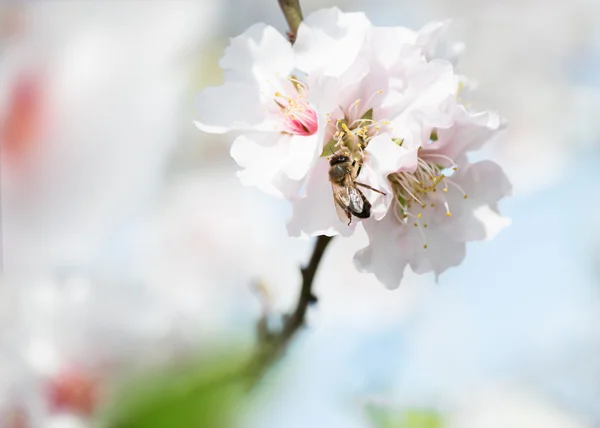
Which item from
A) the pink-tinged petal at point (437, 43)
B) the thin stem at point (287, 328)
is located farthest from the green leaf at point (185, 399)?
the pink-tinged petal at point (437, 43)

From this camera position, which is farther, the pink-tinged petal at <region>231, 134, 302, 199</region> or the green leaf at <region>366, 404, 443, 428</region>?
the green leaf at <region>366, 404, 443, 428</region>

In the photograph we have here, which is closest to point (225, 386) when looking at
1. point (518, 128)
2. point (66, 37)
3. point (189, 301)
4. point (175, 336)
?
point (175, 336)

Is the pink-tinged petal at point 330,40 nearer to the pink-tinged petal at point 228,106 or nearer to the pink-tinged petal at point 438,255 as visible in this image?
the pink-tinged petal at point 228,106

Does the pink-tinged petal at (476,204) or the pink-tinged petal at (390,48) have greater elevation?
the pink-tinged petal at (390,48)

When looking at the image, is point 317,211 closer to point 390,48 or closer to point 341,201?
point 341,201

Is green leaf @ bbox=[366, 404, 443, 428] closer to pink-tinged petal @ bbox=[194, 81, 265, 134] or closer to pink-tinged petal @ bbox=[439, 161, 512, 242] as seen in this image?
pink-tinged petal @ bbox=[439, 161, 512, 242]

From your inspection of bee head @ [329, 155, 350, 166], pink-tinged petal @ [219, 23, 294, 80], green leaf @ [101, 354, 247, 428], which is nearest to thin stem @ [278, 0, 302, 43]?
pink-tinged petal @ [219, 23, 294, 80]

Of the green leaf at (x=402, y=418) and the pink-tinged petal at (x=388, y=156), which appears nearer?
the pink-tinged petal at (x=388, y=156)
